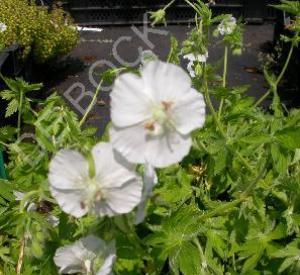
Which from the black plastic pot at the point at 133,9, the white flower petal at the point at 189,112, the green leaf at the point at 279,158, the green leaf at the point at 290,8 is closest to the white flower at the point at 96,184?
the white flower petal at the point at 189,112

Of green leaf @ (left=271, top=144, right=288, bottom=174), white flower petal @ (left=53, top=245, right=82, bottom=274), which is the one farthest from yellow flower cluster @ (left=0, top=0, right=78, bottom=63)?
white flower petal @ (left=53, top=245, right=82, bottom=274)

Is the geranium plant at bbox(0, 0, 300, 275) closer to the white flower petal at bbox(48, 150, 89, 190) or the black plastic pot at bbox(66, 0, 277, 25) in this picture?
the white flower petal at bbox(48, 150, 89, 190)

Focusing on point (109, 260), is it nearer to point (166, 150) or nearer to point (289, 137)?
point (166, 150)

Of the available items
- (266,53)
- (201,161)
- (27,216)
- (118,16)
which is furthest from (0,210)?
(118,16)

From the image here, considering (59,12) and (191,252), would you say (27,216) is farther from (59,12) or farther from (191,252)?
(59,12)

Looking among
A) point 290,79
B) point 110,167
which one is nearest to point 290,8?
point 110,167

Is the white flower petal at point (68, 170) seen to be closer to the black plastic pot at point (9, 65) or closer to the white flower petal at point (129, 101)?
the white flower petal at point (129, 101)
